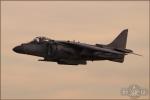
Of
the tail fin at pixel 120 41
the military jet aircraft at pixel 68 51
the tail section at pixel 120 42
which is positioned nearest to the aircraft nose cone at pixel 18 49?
the military jet aircraft at pixel 68 51

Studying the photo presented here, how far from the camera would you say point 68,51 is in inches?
3059

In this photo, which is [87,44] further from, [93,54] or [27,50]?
[27,50]

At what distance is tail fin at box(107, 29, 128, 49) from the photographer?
8606 cm

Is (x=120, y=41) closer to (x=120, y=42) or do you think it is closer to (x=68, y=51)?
(x=120, y=42)

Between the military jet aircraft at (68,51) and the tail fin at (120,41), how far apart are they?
4592 mm

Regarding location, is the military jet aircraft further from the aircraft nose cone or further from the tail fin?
the tail fin

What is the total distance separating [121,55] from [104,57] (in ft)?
7.92

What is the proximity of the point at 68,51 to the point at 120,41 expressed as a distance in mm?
12089

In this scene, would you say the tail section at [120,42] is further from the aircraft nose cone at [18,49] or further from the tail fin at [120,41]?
the aircraft nose cone at [18,49]

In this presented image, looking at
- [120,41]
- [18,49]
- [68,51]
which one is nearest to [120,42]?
[120,41]

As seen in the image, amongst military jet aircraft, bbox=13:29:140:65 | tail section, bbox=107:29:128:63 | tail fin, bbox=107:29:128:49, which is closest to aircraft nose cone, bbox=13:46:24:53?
military jet aircraft, bbox=13:29:140:65

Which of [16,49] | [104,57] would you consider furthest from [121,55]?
[16,49]

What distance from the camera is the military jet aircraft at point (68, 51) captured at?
250 feet

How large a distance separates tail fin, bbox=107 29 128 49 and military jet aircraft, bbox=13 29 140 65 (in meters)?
4.59
